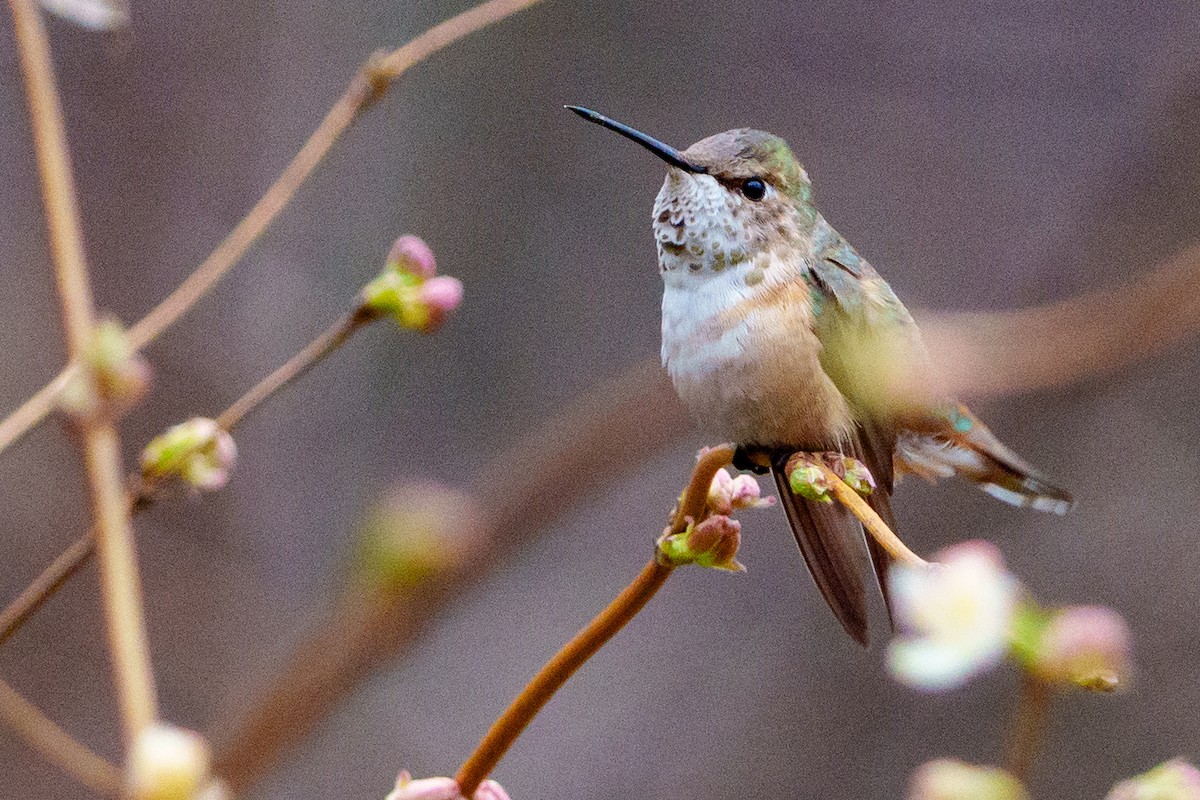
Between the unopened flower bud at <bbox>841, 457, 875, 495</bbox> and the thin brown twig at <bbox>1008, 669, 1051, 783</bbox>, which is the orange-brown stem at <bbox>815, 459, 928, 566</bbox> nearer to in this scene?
the unopened flower bud at <bbox>841, 457, 875, 495</bbox>

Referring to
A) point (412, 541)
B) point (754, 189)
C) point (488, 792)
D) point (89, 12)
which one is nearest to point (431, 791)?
point (488, 792)

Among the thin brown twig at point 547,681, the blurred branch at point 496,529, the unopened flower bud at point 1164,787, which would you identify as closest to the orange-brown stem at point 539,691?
the thin brown twig at point 547,681

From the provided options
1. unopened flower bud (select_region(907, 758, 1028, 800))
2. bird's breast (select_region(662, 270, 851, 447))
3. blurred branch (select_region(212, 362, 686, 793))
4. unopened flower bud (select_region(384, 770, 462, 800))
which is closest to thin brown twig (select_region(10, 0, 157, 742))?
unopened flower bud (select_region(384, 770, 462, 800))

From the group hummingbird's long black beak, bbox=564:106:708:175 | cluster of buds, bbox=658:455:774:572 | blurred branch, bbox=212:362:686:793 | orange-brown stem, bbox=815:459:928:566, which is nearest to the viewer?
orange-brown stem, bbox=815:459:928:566

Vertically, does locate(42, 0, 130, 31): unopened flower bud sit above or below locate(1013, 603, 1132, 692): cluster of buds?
above

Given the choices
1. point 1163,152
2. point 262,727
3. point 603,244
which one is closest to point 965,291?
point 1163,152

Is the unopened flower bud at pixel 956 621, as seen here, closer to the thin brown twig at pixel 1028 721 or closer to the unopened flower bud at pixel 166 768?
the thin brown twig at pixel 1028 721

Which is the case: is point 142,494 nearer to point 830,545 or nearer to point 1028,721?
point 1028,721
